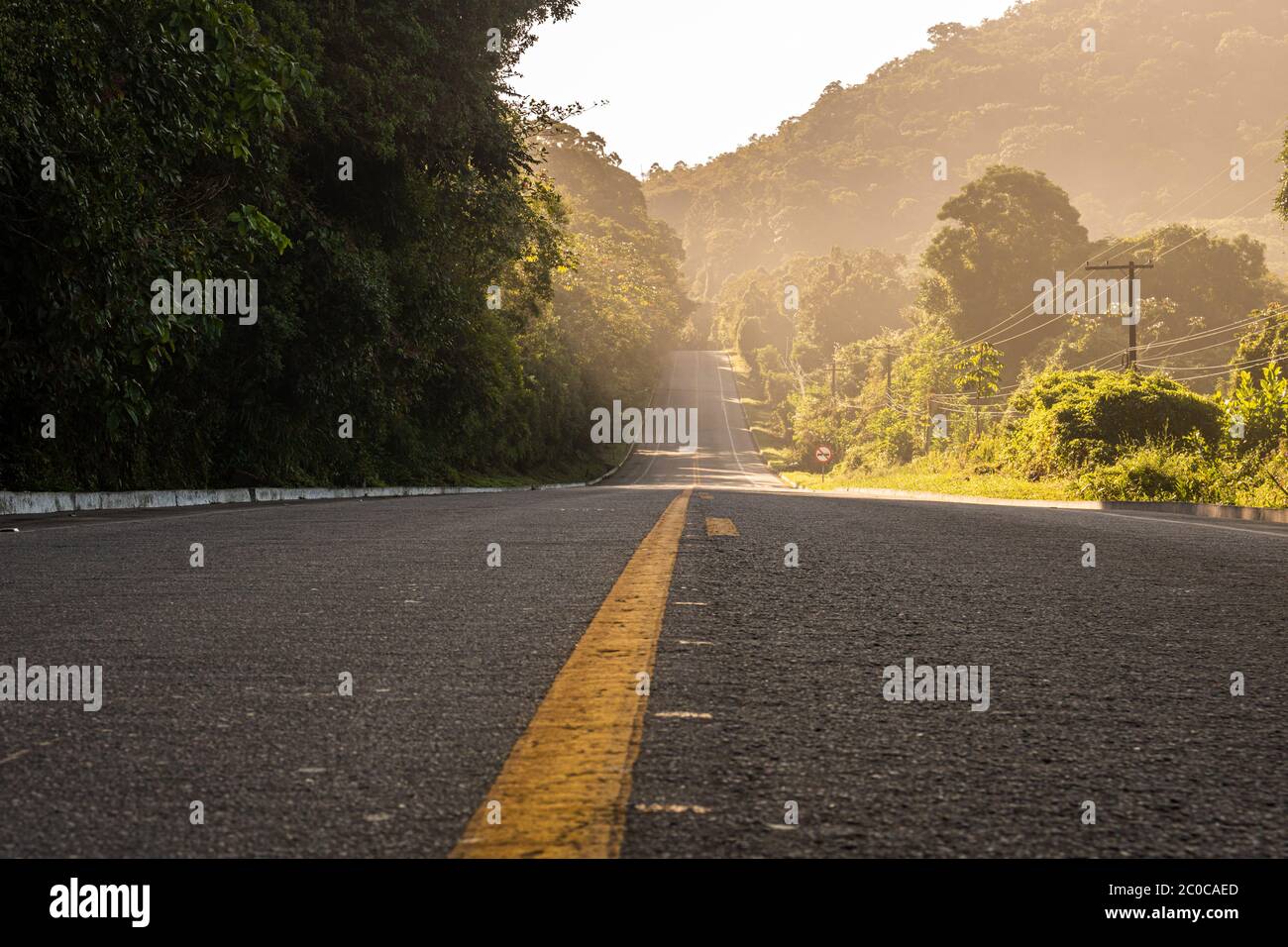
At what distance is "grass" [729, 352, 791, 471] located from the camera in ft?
261

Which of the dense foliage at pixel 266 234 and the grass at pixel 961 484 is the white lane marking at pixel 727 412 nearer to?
the grass at pixel 961 484

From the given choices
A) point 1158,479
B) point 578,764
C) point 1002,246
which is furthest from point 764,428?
point 578,764

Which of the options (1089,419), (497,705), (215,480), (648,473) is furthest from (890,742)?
(648,473)

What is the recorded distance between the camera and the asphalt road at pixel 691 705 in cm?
221

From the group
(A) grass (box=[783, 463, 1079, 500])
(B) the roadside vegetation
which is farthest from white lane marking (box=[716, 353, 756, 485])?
(A) grass (box=[783, 463, 1079, 500])

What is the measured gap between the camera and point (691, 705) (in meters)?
3.15

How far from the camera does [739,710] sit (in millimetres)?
3115

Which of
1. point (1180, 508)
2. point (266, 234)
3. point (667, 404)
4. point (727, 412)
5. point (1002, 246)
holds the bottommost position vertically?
point (1180, 508)

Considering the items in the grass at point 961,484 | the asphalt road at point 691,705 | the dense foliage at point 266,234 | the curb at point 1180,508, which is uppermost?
the dense foliage at point 266,234

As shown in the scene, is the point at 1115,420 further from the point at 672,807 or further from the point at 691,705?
the point at 672,807

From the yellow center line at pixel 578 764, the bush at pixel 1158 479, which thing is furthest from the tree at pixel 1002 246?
the yellow center line at pixel 578 764

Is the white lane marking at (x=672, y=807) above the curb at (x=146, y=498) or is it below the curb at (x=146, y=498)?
above

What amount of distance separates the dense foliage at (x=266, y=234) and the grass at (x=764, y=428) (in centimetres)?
3918

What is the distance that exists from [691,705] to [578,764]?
0.64 metres
